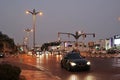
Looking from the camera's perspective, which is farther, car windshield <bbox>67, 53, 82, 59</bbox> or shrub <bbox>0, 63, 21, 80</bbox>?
car windshield <bbox>67, 53, 82, 59</bbox>

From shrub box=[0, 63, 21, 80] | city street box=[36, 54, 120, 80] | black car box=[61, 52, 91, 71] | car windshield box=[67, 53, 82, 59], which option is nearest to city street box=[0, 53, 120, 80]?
city street box=[36, 54, 120, 80]

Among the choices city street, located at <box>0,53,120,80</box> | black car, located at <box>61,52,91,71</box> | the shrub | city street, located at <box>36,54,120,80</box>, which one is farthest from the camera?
black car, located at <box>61,52,91,71</box>

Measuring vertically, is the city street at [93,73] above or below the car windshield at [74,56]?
below

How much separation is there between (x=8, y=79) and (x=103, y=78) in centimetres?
670

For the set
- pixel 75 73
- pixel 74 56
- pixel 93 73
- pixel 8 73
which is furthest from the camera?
pixel 74 56

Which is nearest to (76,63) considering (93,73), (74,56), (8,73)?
(74,56)

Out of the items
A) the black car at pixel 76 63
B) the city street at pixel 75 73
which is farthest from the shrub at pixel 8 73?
the black car at pixel 76 63

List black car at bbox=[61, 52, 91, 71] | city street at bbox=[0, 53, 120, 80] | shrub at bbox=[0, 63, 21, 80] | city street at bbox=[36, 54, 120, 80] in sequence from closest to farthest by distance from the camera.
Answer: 1. shrub at bbox=[0, 63, 21, 80]
2. city street at bbox=[36, 54, 120, 80]
3. city street at bbox=[0, 53, 120, 80]
4. black car at bbox=[61, 52, 91, 71]

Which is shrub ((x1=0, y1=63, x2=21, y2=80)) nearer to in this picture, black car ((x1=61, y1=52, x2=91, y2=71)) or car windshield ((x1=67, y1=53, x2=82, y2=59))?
black car ((x1=61, y1=52, x2=91, y2=71))

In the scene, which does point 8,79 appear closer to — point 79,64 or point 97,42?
point 79,64

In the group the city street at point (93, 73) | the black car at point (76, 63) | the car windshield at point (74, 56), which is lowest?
the city street at point (93, 73)

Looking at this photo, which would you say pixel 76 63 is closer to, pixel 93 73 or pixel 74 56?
pixel 74 56

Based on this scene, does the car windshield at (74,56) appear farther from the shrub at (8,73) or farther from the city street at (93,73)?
the shrub at (8,73)

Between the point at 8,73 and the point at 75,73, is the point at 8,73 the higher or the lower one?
the higher one
